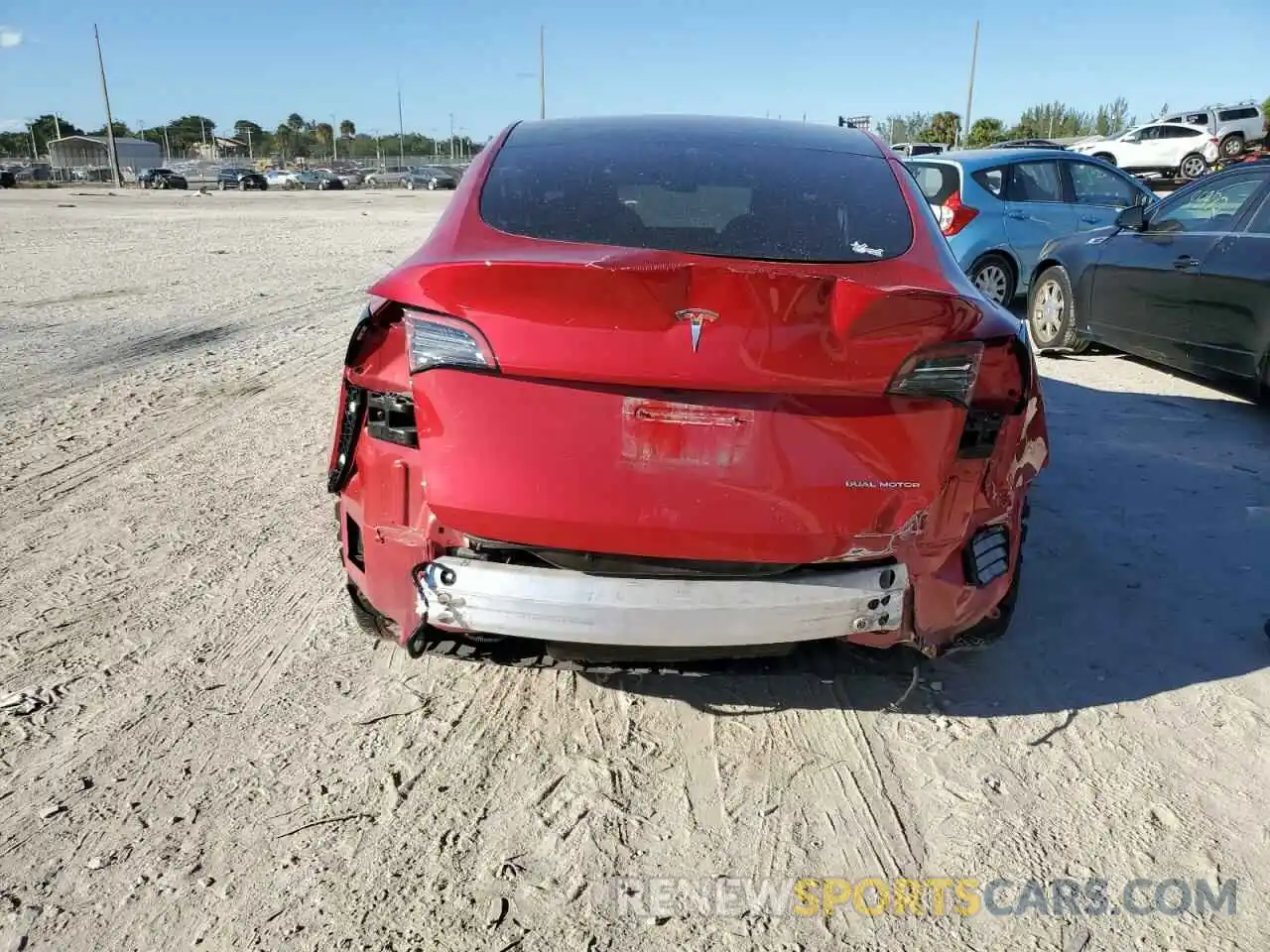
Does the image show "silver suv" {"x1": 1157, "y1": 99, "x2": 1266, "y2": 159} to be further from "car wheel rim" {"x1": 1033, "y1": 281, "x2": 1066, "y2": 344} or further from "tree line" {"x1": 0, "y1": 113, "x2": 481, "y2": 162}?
"tree line" {"x1": 0, "y1": 113, "x2": 481, "y2": 162}

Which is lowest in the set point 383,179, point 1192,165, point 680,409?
point 383,179

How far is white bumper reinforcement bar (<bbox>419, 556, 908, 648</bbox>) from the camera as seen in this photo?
2.37 metres

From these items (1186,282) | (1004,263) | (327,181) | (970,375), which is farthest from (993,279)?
(327,181)

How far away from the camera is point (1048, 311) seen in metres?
8.34

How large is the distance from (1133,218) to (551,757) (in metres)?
6.49

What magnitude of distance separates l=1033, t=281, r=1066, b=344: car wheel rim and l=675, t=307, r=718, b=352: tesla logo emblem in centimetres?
669

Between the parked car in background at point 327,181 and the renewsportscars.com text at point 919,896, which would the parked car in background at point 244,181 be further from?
the renewsportscars.com text at point 919,896

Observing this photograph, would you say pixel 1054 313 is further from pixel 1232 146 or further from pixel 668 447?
pixel 1232 146

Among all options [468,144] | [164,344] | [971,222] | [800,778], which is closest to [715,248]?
[800,778]

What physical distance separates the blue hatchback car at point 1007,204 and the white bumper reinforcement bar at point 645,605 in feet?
25.9

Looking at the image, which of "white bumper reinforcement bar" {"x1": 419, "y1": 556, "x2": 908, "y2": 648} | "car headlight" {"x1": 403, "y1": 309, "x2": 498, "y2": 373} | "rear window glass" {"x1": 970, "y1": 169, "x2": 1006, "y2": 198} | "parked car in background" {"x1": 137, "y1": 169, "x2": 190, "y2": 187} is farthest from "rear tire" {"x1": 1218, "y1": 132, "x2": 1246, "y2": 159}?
"parked car in background" {"x1": 137, "y1": 169, "x2": 190, "y2": 187}

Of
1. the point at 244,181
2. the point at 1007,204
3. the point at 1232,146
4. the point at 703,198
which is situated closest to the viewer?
the point at 703,198

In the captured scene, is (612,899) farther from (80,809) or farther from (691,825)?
(80,809)

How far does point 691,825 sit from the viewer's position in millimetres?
2494
